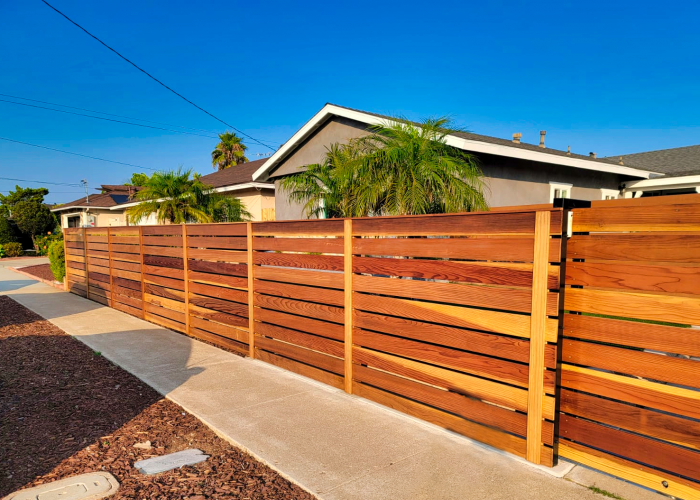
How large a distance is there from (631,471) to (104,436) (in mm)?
3675

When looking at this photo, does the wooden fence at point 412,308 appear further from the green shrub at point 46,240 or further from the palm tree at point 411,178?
the green shrub at point 46,240

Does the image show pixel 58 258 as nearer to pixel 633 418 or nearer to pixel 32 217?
pixel 633 418

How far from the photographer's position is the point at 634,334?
8.09 feet

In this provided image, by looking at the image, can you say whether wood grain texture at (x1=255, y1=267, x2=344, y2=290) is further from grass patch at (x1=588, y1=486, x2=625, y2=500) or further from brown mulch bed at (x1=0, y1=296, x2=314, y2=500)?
grass patch at (x1=588, y1=486, x2=625, y2=500)

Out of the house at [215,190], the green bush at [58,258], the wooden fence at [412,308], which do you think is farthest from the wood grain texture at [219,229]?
the green bush at [58,258]

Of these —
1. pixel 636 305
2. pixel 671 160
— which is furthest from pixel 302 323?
pixel 671 160

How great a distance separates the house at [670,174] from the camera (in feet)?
38.5

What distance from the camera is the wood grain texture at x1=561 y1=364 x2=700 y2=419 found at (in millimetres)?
2291

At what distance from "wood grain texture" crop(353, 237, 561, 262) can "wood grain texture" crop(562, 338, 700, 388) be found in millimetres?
579

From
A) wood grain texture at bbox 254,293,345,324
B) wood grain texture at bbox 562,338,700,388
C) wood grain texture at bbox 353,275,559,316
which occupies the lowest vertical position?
wood grain texture at bbox 254,293,345,324

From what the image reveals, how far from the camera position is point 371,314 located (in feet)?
12.8

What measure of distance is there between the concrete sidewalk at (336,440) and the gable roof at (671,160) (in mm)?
12241

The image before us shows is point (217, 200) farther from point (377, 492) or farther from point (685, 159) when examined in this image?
point (685, 159)

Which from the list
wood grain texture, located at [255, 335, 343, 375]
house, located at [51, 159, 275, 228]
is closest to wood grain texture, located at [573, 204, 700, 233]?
wood grain texture, located at [255, 335, 343, 375]
